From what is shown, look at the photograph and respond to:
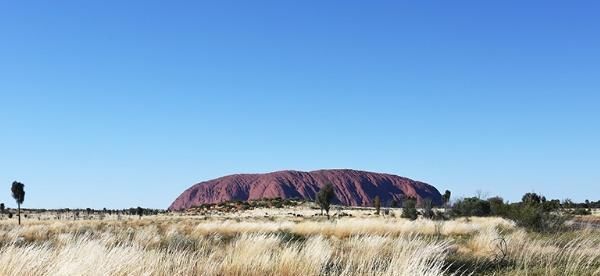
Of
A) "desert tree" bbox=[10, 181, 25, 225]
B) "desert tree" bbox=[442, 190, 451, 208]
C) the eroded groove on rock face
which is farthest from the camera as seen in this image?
the eroded groove on rock face

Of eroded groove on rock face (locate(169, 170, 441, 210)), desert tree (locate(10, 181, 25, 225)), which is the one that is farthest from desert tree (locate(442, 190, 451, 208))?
eroded groove on rock face (locate(169, 170, 441, 210))

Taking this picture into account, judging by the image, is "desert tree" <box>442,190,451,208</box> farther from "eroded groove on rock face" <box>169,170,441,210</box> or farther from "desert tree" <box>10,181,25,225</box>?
"eroded groove on rock face" <box>169,170,441,210</box>

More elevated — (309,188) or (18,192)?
(309,188)

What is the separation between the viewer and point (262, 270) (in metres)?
6.81

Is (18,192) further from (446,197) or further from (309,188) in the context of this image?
(309,188)

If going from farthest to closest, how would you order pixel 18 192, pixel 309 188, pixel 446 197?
pixel 309 188 → pixel 446 197 → pixel 18 192

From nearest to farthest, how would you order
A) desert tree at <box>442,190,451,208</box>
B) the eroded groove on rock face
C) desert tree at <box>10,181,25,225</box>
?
desert tree at <box>10,181,25,225</box>
desert tree at <box>442,190,451,208</box>
the eroded groove on rock face

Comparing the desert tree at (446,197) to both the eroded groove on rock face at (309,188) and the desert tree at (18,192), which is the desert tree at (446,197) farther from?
the eroded groove on rock face at (309,188)

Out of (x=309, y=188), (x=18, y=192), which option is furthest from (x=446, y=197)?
(x=309, y=188)

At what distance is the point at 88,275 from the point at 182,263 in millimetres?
1599

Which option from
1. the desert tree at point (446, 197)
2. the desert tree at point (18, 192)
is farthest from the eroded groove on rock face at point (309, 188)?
the desert tree at point (18, 192)

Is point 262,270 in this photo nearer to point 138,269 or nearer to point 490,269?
point 138,269

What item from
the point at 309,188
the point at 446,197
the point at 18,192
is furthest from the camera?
the point at 309,188

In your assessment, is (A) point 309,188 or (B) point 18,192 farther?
(A) point 309,188
